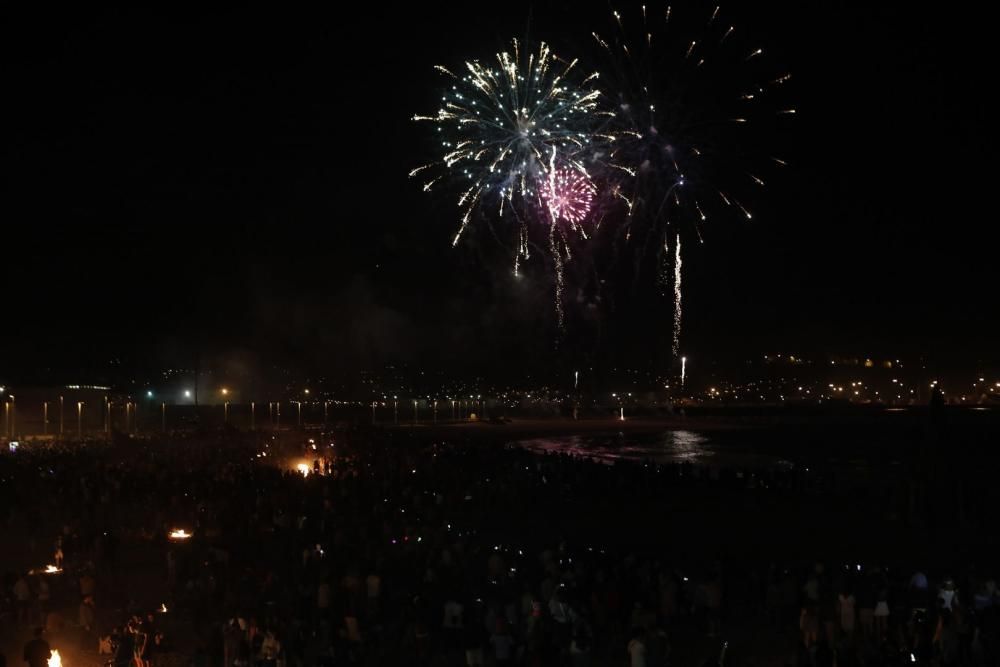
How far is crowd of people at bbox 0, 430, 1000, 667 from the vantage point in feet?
32.7

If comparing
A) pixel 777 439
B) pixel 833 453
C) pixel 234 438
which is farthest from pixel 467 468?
pixel 777 439

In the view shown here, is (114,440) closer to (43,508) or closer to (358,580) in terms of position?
(43,508)

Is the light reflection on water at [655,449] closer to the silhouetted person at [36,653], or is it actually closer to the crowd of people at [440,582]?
the crowd of people at [440,582]

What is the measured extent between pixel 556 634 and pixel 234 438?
105 ft

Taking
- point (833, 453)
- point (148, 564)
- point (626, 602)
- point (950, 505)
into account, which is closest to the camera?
point (626, 602)

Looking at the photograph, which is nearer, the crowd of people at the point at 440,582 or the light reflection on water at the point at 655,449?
the crowd of people at the point at 440,582

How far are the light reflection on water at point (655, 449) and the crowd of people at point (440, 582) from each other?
18.9 metres

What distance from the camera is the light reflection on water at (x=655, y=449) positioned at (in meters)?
43.2

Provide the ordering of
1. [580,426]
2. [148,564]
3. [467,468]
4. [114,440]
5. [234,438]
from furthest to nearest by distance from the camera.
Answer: [580,426]
[234,438]
[114,440]
[467,468]
[148,564]

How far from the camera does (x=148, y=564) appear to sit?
15.5 m

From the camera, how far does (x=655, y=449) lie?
163 feet

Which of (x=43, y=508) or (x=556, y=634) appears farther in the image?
(x=43, y=508)

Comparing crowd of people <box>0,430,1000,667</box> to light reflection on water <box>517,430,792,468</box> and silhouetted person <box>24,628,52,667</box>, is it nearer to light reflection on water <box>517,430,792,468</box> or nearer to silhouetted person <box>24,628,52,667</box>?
silhouetted person <box>24,628,52,667</box>

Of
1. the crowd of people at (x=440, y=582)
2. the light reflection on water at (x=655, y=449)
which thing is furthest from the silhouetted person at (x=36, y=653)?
the light reflection on water at (x=655, y=449)
